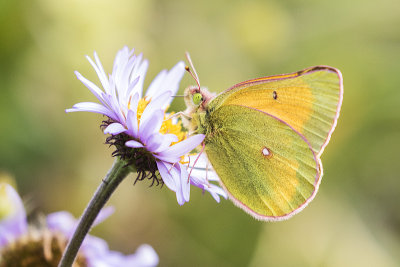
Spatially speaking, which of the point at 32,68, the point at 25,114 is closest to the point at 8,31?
the point at 32,68

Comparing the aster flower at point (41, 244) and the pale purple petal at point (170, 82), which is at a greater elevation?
the pale purple petal at point (170, 82)

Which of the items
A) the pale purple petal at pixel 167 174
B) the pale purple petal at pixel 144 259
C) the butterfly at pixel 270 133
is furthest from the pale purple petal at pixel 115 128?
the pale purple petal at pixel 144 259

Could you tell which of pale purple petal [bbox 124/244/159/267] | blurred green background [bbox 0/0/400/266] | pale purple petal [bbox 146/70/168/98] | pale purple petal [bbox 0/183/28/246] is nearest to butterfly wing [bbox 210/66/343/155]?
pale purple petal [bbox 146/70/168/98]

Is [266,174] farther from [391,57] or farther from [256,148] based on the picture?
[391,57]

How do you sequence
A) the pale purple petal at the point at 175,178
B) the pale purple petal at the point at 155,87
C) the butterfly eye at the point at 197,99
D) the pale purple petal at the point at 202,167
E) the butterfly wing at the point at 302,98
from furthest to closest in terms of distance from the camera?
the pale purple petal at the point at 155,87, the butterfly eye at the point at 197,99, the pale purple petal at the point at 202,167, the butterfly wing at the point at 302,98, the pale purple petal at the point at 175,178

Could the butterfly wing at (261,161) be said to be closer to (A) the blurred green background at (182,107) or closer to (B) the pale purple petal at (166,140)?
(B) the pale purple petal at (166,140)
